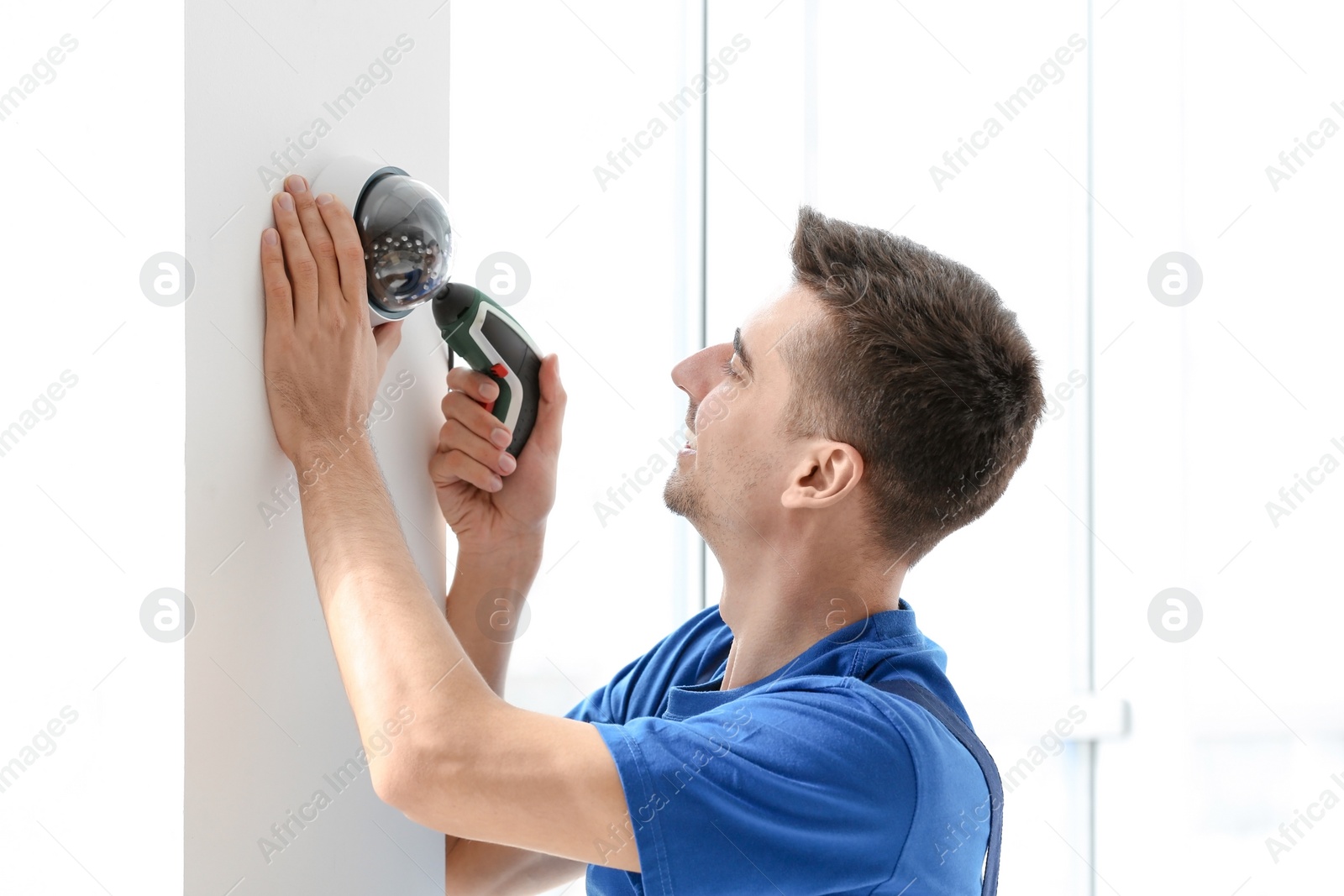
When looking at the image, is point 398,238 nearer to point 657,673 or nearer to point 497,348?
Answer: point 497,348

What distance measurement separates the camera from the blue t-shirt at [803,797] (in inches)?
29.3

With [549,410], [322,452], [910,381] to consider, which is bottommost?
[322,452]

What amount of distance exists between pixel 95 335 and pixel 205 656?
228mm

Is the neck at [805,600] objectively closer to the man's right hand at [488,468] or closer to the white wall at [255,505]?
the man's right hand at [488,468]

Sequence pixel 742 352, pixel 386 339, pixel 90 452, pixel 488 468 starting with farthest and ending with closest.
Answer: pixel 742 352
pixel 488 468
pixel 386 339
pixel 90 452

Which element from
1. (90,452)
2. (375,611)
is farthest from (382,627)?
(90,452)

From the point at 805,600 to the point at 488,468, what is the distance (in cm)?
33

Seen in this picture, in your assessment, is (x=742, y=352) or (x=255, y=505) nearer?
(x=255, y=505)

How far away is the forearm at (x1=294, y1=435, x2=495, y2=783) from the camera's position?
704 millimetres

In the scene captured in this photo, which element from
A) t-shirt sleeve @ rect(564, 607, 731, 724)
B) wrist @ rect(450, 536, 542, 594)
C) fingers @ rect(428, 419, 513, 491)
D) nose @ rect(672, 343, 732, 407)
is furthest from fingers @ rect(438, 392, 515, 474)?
t-shirt sleeve @ rect(564, 607, 731, 724)

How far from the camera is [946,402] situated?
0.98 meters

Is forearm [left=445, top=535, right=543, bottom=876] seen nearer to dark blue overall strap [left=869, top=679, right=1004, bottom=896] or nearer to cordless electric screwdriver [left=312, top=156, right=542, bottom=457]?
cordless electric screwdriver [left=312, top=156, right=542, bottom=457]

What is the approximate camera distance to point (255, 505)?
28.6 inches

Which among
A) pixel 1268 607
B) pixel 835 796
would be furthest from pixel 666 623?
pixel 835 796
